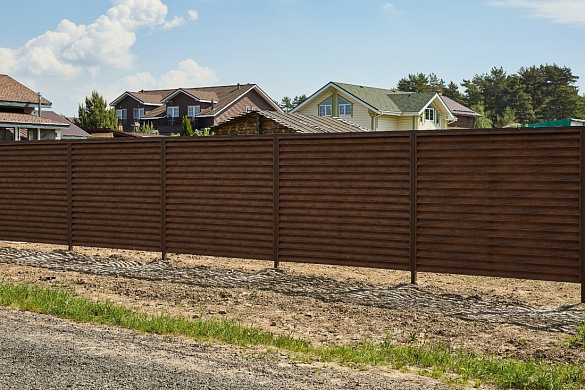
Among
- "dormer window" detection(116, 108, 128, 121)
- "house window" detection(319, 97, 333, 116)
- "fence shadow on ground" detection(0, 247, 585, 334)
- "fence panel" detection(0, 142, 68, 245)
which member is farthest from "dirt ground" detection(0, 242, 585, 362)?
"dormer window" detection(116, 108, 128, 121)

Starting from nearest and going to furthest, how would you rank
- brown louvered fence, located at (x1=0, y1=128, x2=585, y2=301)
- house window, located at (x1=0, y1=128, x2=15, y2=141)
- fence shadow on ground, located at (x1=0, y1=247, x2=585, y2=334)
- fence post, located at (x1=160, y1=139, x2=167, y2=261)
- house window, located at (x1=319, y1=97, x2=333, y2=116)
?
fence shadow on ground, located at (x1=0, y1=247, x2=585, y2=334), brown louvered fence, located at (x1=0, y1=128, x2=585, y2=301), fence post, located at (x1=160, y1=139, x2=167, y2=261), house window, located at (x1=0, y1=128, x2=15, y2=141), house window, located at (x1=319, y1=97, x2=333, y2=116)

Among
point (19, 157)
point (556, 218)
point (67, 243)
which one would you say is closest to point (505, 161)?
point (556, 218)

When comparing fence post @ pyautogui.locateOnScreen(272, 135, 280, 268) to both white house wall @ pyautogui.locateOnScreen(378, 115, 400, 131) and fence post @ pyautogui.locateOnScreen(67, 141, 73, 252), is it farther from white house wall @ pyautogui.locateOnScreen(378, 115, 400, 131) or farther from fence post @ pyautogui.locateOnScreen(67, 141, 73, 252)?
white house wall @ pyautogui.locateOnScreen(378, 115, 400, 131)

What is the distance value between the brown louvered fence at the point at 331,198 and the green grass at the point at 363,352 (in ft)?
6.11

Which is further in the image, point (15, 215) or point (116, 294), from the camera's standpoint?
point (15, 215)

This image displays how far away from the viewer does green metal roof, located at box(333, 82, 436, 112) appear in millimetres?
42938

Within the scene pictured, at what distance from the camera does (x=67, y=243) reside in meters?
11.6

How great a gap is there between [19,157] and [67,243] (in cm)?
185

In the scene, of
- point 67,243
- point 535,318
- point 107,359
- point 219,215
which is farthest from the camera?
point 67,243

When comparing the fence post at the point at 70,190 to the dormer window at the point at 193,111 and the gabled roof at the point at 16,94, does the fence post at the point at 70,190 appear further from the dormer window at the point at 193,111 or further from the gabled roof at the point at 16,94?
the dormer window at the point at 193,111

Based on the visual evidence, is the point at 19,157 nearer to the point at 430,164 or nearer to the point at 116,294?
the point at 116,294

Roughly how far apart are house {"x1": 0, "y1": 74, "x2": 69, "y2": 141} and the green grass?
2748 cm

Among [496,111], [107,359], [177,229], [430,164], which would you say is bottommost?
[107,359]

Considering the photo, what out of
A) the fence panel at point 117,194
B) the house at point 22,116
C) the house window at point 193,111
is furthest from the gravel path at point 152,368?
the house window at point 193,111
